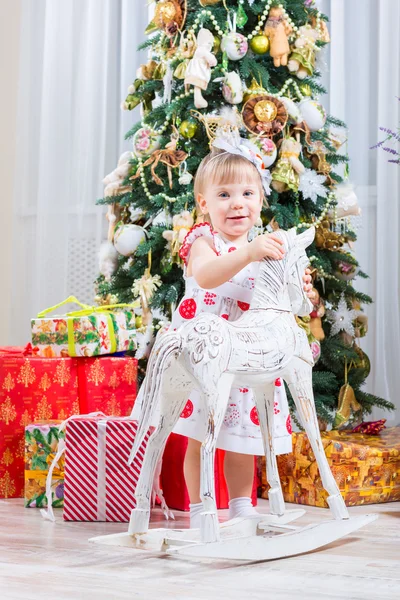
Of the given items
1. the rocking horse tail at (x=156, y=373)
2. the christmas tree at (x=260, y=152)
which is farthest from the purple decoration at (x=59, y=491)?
the rocking horse tail at (x=156, y=373)

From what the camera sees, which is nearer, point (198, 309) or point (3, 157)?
point (198, 309)

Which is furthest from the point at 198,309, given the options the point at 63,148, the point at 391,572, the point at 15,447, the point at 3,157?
the point at 3,157

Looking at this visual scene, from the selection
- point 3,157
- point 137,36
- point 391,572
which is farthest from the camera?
point 3,157

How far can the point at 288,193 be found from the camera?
234 centimetres

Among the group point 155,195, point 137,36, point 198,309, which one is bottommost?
point 198,309

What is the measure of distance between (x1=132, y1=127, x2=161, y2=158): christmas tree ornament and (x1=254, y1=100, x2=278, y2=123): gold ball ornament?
0.29 meters

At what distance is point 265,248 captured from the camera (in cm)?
145

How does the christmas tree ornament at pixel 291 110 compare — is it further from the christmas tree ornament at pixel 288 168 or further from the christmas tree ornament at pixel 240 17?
the christmas tree ornament at pixel 240 17

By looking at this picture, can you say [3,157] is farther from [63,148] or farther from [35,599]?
[35,599]

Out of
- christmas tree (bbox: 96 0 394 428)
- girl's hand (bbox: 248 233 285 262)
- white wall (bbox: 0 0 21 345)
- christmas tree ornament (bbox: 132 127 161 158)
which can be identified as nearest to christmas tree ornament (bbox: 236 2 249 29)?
christmas tree (bbox: 96 0 394 428)

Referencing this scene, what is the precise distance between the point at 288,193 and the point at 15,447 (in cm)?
98

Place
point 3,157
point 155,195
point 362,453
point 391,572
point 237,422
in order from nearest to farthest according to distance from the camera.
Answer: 1. point 391,572
2. point 237,422
3. point 362,453
4. point 155,195
5. point 3,157

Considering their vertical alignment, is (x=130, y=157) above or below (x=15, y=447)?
above

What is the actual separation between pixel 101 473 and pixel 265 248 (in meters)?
0.70
